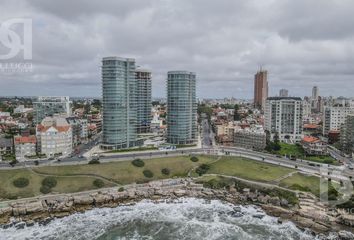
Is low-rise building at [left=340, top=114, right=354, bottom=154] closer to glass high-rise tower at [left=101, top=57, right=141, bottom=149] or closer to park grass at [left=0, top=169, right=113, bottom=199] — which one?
glass high-rise tower at [left=101, top=57, right=141, bottom=149]

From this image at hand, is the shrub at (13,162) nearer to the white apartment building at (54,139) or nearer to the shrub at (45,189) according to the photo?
the white apartment building at (54,139)

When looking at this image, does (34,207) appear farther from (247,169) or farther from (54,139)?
(247,169)

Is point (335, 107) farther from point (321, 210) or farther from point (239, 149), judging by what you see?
point (321, 210)

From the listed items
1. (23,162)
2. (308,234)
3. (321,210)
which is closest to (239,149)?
(321,210)

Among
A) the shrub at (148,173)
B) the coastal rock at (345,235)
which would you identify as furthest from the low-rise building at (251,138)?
the coastal rock at (345,235)

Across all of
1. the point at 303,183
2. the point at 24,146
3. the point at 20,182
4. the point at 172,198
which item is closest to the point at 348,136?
the point at 303,183

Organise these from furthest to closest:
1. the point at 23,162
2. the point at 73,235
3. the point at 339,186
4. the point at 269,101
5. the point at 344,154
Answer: the point at 269,101 → the point at 344,154 → the point at 23,162 → the point at 339,186 → the point at 73,235
